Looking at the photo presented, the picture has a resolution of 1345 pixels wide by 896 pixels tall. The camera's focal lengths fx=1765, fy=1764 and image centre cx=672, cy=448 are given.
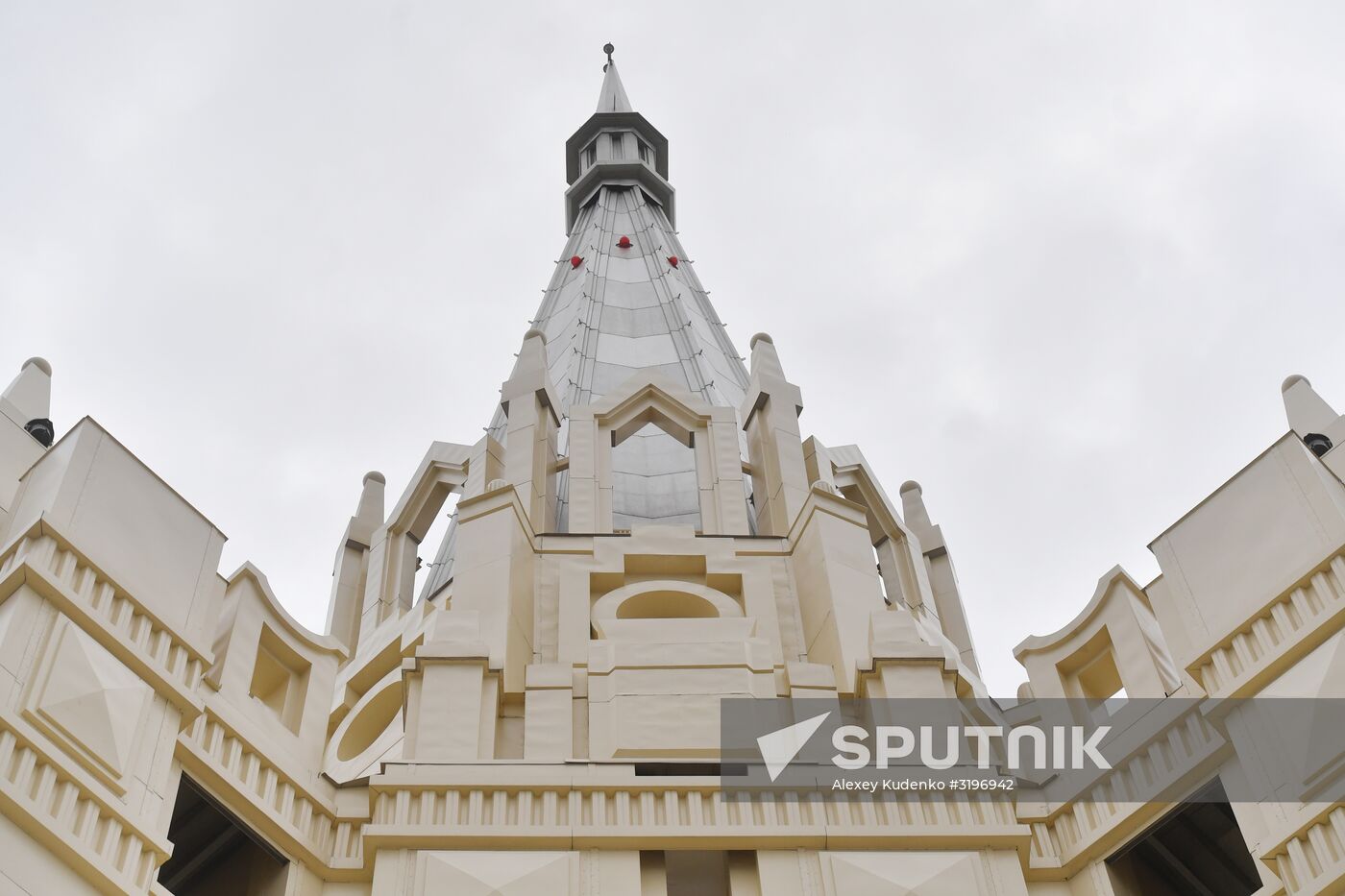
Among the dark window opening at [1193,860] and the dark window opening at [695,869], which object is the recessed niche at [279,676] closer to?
the dark window opening at [695,869]

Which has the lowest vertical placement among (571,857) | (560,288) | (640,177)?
(571,857)

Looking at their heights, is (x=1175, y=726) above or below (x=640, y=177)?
below

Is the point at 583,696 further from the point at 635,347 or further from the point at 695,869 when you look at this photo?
the point at 635,347

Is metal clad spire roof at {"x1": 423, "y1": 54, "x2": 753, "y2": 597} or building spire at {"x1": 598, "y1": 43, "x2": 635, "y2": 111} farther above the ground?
building spire at {"x1": 598, "y1": 43, "x2": 635, "y2": 111}

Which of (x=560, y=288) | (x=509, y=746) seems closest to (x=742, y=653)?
(x=509, y=746)

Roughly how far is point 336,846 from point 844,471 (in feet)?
55.4

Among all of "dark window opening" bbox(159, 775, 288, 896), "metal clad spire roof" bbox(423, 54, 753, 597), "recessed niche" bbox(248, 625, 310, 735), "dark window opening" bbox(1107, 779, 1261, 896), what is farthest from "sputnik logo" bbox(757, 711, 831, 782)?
"metal clad spire roof" bbox(423, 54, 753, 597)

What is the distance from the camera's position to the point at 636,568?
27.1m

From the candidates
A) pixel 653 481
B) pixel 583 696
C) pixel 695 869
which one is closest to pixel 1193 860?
pixel 695 869

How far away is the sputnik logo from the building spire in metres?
51.7

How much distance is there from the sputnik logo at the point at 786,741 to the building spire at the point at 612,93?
5173 centimetres

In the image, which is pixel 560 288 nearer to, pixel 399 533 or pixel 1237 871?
pixel 399 533

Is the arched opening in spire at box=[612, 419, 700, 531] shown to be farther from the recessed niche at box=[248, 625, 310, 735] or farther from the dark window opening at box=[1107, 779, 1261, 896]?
the dark window opening at box=[1107, 779, 1261, 896]

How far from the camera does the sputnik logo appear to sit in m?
21.9
